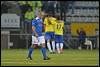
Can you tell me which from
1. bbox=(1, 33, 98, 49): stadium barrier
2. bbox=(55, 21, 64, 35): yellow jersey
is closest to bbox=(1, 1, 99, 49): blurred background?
bbox=(1, 33, 98, 49): stadium barrier

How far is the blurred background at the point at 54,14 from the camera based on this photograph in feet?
119

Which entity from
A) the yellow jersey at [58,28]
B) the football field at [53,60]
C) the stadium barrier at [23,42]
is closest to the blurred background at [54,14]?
the stadium barrier at [23,42]

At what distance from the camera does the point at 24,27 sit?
38.3m

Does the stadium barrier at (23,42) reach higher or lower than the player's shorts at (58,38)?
lower

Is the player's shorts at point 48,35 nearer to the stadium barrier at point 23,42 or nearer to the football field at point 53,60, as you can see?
the football field at point 53,60

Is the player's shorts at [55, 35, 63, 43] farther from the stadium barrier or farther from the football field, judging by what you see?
the stadium barrier

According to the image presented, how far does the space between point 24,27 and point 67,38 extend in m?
3.74

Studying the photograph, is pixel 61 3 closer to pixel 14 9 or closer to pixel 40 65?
pixel 14 9

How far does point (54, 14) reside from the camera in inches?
1518

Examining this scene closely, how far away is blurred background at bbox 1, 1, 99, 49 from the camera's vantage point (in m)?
36.4

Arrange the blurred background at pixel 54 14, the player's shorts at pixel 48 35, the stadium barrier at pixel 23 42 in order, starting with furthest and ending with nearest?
the blurred background at pixel 54 14, the stadium barrier at pixel 23 42, the player's shorts at pixel 48 35

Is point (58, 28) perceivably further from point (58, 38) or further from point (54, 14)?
point (54, 14)

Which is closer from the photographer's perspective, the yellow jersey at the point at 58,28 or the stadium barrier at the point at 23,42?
the yellow jersey at the point at 58,28

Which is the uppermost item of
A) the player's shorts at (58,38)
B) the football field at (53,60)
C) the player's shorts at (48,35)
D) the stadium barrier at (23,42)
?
the player's shorts at (48,35)
